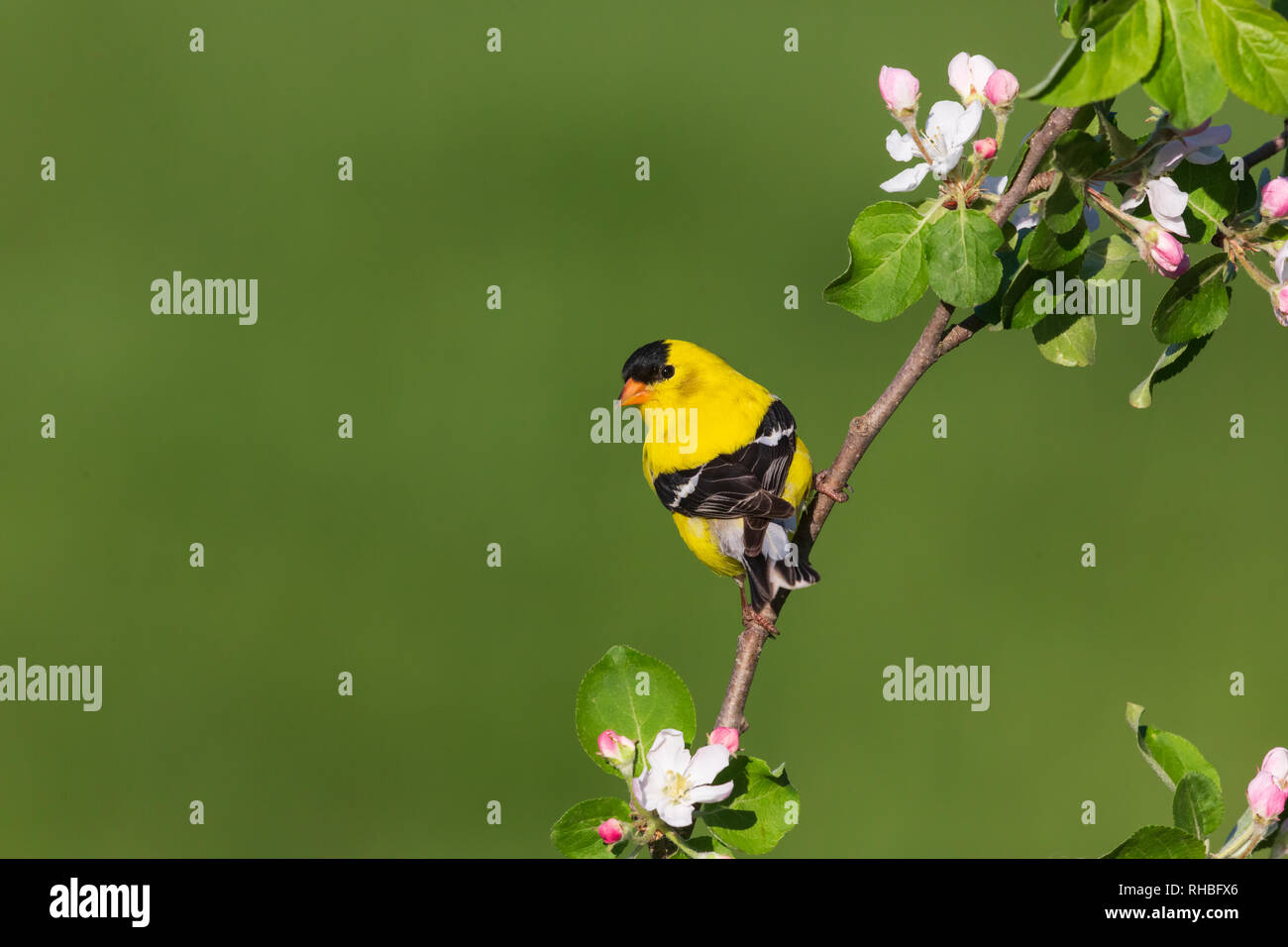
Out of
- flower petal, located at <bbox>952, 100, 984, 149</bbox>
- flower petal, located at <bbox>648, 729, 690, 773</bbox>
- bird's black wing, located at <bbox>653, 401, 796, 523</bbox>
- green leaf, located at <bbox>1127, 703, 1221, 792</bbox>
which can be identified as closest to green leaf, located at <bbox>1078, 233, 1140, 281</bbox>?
flower petal, located at <bbox>952, 100, 984, 149</bbox>

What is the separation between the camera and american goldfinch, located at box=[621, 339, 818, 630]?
8.13 feet

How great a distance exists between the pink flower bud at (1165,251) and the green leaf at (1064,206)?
9 centimetres

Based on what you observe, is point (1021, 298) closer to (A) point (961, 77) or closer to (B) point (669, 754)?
(A) point (961, 77)

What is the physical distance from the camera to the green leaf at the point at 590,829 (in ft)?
4.48

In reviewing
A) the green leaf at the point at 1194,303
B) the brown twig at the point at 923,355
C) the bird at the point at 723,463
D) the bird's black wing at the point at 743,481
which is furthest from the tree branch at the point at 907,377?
the bird's black wing at the point at 743,481

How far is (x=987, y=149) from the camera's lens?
4.63 ft

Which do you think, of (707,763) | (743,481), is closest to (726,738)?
(707,763)

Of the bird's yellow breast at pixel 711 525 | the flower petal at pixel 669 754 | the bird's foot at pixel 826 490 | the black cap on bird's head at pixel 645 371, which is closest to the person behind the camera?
the flower petal at pixel 669 754

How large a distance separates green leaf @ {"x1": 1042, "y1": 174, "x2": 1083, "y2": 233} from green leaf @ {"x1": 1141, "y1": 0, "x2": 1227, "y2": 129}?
181mm

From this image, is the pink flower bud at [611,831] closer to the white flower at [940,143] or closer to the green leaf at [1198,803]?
the green leaf at [1198,803]

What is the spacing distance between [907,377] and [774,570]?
99cm

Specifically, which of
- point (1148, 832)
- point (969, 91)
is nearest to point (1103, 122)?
point (969, 91)

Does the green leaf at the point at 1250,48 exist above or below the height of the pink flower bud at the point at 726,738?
above

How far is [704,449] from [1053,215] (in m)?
1.55
